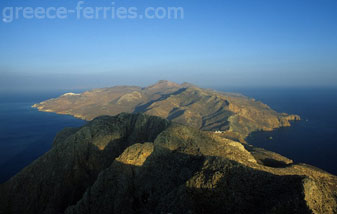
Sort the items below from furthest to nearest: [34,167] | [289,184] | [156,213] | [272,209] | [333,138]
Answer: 1. [333,138]
2. [34,167]
3. [156,213]
4. [289,184]
5. [272,209]

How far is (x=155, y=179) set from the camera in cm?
3616

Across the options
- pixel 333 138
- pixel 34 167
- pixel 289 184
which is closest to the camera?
pixel 289 184

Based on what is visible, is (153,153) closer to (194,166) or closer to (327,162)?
(194,166)

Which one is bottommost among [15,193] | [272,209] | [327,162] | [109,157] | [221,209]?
[327,162]

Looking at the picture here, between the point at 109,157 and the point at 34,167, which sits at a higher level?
the point at 109,157

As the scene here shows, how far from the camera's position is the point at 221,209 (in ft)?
83.9

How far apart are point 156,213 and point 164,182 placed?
681 centimetres

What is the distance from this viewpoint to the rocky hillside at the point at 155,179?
25.1 metres

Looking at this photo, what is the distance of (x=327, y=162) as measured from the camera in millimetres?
116750

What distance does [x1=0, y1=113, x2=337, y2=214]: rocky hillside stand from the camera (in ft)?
82.3

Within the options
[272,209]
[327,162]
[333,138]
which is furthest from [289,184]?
[333,138]

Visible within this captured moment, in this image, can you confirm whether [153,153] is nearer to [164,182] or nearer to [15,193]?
[164,182]

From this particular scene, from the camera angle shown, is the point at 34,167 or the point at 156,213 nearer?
the point at 156,213

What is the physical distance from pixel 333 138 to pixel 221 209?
18597cm
